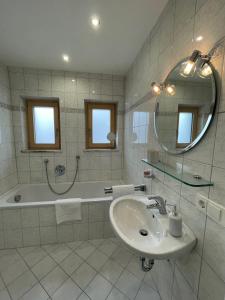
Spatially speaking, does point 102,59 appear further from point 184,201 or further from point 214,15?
point 184,201

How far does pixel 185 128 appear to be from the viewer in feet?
3.29

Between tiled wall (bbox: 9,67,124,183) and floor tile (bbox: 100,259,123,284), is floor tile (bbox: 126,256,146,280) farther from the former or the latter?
tiled wall (bbox: 9,67,124,183)

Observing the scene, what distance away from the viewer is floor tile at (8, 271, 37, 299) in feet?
4.24

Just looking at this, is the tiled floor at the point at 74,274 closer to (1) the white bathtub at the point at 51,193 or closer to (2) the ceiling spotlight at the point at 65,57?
(1) the white bathtub at the point at 51,193

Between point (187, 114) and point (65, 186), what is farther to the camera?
point (65, 186)

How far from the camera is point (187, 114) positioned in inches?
39.3

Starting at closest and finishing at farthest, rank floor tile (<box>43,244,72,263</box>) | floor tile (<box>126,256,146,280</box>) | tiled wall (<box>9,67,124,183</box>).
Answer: floor tile (<box>126,256,146,280</box>) < floor tile (<box>43,244,72,263</box>) < tiled wall (<box>9,67,124,183</box>)

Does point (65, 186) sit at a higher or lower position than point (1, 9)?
lower

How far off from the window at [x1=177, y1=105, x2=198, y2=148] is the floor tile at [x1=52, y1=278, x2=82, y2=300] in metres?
1.55

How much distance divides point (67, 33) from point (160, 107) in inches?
49.3

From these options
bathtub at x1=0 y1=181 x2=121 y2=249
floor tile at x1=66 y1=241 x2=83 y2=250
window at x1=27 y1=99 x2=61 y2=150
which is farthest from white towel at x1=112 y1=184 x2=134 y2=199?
window at x1=27 y1=99 x2=61 y2=150

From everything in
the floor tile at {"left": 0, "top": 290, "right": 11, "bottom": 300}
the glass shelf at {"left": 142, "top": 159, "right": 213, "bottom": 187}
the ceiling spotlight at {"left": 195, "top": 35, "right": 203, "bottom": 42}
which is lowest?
the floor tile at {"left": 0, "top": 290, "right": 11, "bottom": 300}

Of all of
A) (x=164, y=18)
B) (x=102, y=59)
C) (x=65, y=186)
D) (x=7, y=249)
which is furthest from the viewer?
(x=65, y=186)

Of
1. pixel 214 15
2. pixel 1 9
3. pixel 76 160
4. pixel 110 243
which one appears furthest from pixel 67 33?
pixel 110 243
